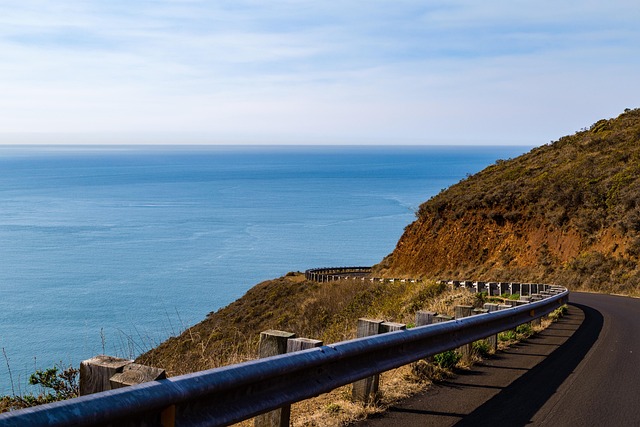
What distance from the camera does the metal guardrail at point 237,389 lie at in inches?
105

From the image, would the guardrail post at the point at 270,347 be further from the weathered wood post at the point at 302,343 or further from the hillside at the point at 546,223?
the hillside at the point at 546,223

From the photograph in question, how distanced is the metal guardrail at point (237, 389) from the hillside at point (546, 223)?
26.1 m

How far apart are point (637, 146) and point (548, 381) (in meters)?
39.7

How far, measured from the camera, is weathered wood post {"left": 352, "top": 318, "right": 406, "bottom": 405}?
5934 millimetres

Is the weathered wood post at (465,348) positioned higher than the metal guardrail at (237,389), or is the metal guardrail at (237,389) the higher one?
the metal guardrail at (237,389)

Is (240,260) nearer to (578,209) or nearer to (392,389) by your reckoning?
(578,209)

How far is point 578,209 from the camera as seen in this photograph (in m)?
37.5

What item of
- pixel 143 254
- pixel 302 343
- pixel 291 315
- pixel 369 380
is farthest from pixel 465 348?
pixel 143 254

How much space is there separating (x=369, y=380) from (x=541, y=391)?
2186mm

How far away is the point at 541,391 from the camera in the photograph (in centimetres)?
692

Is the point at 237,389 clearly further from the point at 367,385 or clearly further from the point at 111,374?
the point at 367,385

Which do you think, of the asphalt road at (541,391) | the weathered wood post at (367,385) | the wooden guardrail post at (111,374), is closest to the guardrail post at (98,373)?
the wooden guardrail post at (111,374)

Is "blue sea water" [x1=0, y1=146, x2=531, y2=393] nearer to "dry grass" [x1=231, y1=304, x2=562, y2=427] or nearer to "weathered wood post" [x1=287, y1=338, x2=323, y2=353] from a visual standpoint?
"dry grass" [x1=231, y1=304, x2=562, y2=427]

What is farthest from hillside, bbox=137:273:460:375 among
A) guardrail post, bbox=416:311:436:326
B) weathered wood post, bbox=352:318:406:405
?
guardrail post, bbox=416:311:436:326
